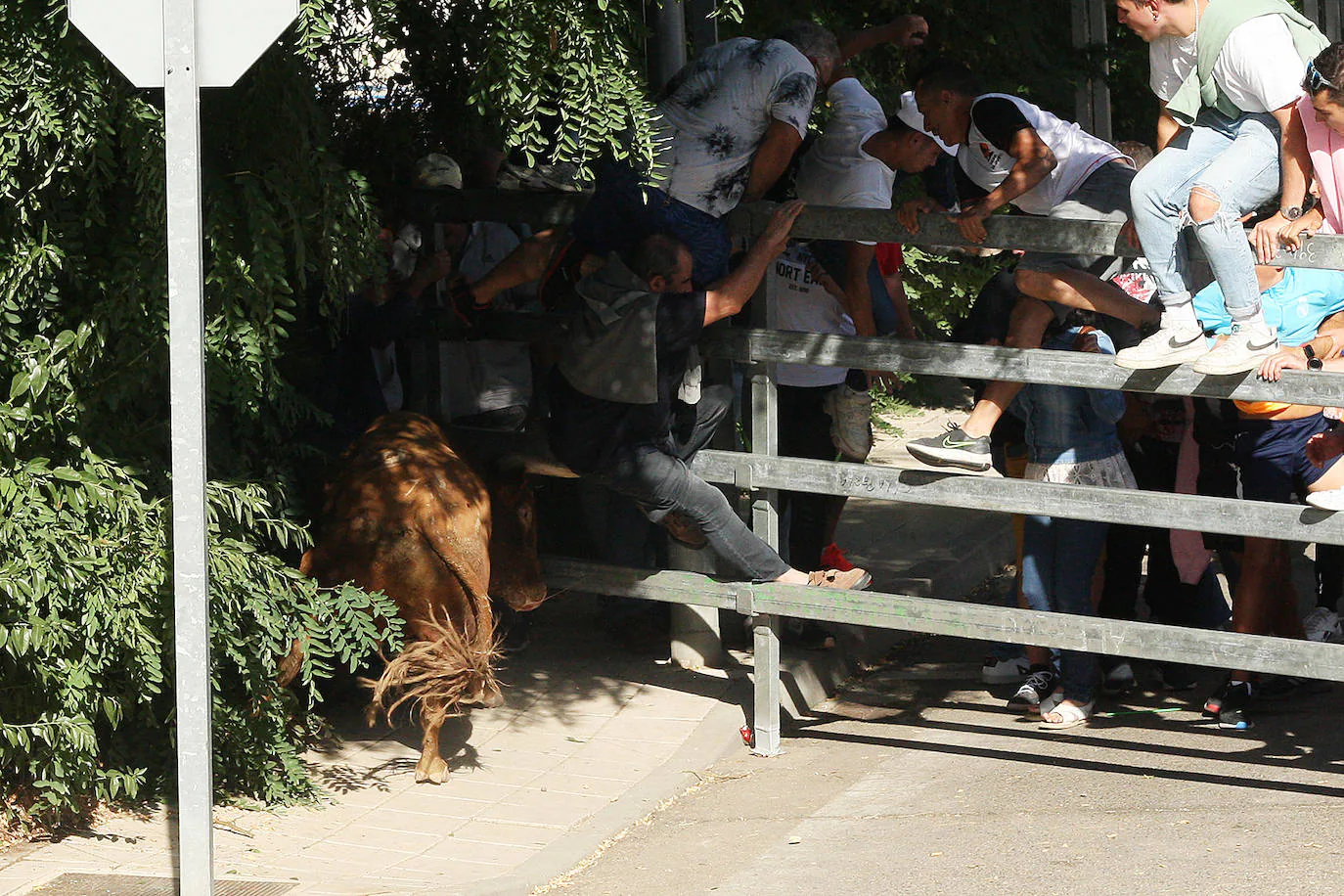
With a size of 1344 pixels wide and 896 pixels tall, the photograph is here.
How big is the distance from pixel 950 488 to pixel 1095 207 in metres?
1.08

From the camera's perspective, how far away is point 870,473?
5359 millimetres

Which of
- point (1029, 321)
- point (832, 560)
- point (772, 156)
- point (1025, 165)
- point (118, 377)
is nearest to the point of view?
point (118, 377)

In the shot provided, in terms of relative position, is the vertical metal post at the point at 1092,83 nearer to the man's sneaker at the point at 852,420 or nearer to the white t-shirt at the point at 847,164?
the white t-shirt at the point at 847,164

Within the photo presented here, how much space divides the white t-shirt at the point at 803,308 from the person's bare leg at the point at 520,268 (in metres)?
0.91

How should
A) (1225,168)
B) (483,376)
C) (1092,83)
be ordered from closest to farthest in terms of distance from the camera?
1. (1225,168)
2. (483,376)
3. (1092,83)

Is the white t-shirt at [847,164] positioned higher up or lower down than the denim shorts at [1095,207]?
higher up

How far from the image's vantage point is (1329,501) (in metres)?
4.65

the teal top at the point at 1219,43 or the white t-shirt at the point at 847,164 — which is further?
the white t-shirt at the point at 847,164

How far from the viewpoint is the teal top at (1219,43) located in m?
4.85

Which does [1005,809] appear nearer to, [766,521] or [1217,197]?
[766,521]

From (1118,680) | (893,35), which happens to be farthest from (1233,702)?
(893,35)

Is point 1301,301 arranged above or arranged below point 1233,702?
above

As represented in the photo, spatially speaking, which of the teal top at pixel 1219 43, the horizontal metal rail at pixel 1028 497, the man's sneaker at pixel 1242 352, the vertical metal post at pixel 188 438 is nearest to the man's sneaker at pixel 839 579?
the horizontal metal rail at pixel 1028 497

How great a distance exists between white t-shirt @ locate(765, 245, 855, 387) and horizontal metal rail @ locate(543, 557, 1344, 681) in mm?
993
